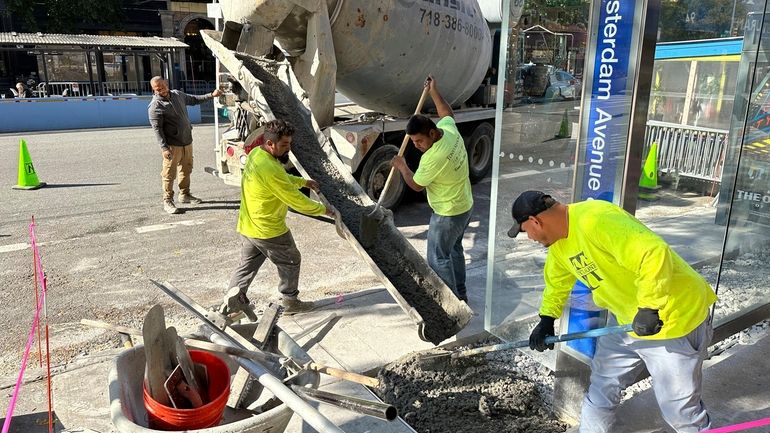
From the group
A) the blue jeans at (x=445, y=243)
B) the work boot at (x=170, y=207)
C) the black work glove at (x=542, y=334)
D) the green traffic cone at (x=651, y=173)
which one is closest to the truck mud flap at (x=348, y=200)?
the blue jeans at (x=445, y=243)

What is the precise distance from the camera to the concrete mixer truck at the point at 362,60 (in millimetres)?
7043

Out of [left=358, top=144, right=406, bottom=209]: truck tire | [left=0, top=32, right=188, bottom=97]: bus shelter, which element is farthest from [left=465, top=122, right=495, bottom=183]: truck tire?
[left=0, top=32, right=188, bottom=97]: bus shelter

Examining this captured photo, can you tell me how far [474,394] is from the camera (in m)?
3.92

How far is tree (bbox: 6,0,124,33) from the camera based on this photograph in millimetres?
25672

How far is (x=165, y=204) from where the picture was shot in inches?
331

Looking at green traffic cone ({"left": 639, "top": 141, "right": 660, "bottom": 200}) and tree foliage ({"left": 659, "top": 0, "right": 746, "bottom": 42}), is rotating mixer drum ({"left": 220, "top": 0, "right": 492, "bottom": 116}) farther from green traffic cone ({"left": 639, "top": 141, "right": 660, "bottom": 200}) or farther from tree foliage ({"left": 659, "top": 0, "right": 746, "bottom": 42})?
tree foliage ({"left": 659, "top": 0, "right": 746, "bottom": 42})

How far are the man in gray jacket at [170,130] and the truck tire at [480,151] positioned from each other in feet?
14.4

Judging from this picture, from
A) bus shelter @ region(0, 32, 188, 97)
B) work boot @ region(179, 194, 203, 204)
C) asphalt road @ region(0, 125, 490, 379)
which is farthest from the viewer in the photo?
bus shelter @ region(0, 32, 188, 97)

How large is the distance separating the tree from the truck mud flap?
22845 mm

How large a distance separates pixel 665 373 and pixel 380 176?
580cm

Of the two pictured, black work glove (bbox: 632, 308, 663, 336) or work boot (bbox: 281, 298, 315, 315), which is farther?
work boot (bbox: 281, 298, 315, 315)

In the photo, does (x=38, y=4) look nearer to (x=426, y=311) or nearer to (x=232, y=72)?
(x=232, y=72)

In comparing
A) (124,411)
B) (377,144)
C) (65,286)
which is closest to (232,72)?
(377,144)

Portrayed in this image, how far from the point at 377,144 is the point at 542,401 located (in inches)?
191
